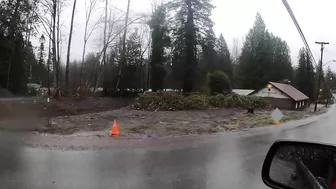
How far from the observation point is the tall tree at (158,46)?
162 feet

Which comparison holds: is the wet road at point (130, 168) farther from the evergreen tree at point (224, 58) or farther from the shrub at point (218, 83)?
the evergreen tree at point (224, 58)

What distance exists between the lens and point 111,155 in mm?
9289

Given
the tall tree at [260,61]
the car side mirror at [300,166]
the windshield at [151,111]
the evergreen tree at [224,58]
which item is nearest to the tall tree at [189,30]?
the windshield at [151,111]

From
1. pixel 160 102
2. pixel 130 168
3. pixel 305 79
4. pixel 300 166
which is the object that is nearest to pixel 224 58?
pixel 305 79

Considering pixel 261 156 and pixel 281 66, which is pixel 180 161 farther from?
pixel 281 66

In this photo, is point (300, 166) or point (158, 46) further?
point (158, 46)

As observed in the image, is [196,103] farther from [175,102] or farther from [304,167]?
[304,167]

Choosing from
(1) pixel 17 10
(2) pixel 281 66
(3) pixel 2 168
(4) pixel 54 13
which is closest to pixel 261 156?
(3) pixel 2 168

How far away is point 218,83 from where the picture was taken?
137ft

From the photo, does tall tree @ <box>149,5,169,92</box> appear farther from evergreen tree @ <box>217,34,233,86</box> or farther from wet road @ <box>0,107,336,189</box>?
wet road @ <box>0,107,336,189</box>

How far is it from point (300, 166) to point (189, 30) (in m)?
39.4

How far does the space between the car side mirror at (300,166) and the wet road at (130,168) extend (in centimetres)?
376

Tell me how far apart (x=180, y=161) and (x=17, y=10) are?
35771 millimetres

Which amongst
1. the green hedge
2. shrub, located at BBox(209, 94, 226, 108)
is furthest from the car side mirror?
shrub, located at BBox(209, 94, 226, 108)
